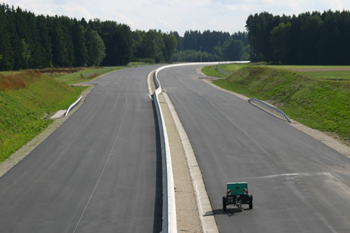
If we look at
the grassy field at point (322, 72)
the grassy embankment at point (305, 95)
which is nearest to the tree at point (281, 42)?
the grassy field at point (322, 72)

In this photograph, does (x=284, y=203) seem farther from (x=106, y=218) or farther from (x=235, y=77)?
(x=235, y=77)

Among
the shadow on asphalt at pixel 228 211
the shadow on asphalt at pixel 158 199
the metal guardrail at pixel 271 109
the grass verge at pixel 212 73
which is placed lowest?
the shadow on asphalt at pixel 228 211

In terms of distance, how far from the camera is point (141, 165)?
1752cm

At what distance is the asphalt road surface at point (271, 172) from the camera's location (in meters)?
11.6

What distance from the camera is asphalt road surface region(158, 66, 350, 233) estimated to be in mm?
11609

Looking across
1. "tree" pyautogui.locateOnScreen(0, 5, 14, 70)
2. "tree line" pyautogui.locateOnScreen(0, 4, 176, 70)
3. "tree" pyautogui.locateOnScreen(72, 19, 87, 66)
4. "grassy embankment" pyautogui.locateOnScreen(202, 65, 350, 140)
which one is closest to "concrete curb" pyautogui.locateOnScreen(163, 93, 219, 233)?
"grassy embankment" pyautogui.locateOnScreen(202, 65, 350, 140)

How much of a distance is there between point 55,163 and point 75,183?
3404 millimetres

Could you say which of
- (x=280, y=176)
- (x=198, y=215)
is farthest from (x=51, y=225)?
(x=280, y=176)

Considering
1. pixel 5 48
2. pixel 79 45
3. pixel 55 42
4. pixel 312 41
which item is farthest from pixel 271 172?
pixel 79 45

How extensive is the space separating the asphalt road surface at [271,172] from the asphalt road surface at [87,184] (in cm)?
253

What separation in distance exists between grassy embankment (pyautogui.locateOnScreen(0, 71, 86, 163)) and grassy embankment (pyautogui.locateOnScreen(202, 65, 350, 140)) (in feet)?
67.8

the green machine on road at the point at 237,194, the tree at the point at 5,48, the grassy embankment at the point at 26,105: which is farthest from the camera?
the tree at the point at 5,48

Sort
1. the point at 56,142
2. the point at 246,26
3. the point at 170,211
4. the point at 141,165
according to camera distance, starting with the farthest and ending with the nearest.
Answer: the point at 246,26 < the point at 56,142 < the point at 141,165 < the point at 170,211

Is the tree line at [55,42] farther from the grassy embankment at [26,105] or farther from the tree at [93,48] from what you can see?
the grassy embankment at [26,105]
